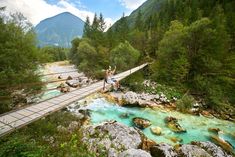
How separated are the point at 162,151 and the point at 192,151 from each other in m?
1.48

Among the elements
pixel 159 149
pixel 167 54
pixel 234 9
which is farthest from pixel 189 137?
pixel 234 9

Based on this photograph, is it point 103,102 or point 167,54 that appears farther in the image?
point 167,54

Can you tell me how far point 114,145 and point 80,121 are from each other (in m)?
3.69

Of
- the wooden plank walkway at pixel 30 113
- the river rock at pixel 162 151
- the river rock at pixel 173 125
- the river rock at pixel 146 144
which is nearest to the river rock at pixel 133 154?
the river rock at pixel 162 151

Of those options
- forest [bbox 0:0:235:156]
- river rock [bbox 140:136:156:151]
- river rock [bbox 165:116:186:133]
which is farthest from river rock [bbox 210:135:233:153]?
river rock [bbox 140:136:156:151]

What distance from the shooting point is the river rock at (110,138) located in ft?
29.7

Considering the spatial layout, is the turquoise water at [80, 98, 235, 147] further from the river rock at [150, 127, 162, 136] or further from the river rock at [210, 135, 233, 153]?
the river rock at [210, 135, 233, 153]

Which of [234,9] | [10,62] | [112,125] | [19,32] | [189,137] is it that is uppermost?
[234,9]

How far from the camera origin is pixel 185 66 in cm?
2062

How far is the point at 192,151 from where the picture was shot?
942 centimetres

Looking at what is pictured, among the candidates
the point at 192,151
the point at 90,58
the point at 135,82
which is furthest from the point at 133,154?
the point at 90,58

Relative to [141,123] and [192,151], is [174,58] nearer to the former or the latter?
[141,123]

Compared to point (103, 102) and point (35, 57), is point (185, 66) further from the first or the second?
point (35, 57)

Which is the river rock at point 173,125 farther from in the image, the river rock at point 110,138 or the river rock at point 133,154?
the river rock at point 133,154
